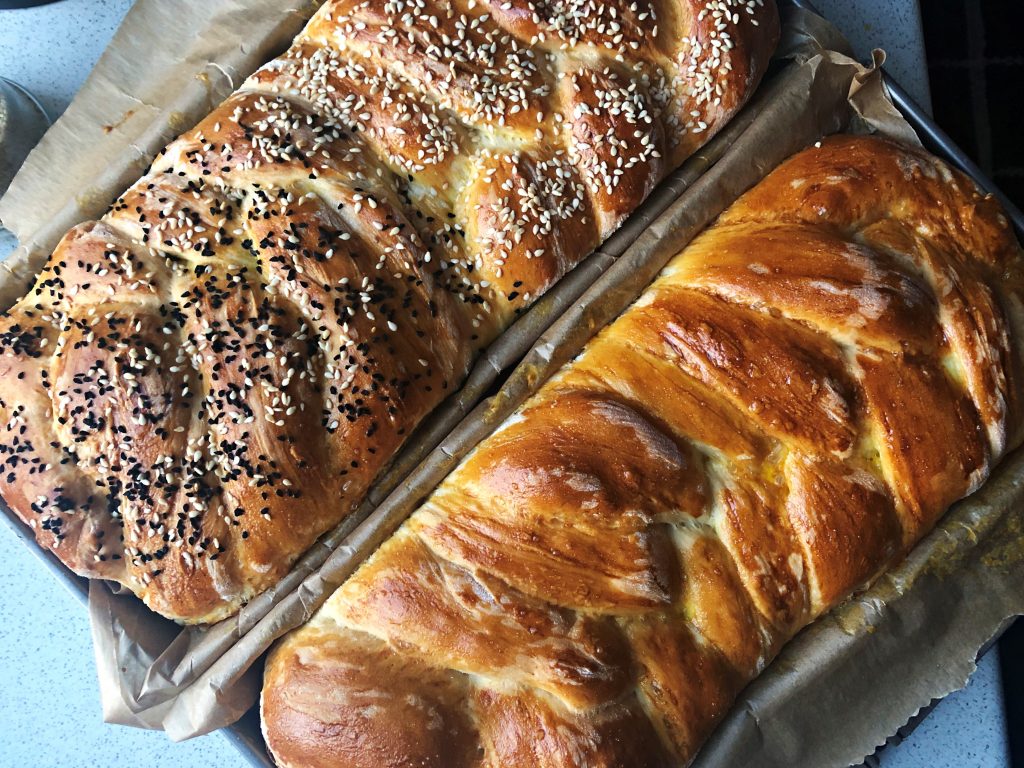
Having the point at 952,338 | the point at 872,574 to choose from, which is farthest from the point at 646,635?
the point at 952,338

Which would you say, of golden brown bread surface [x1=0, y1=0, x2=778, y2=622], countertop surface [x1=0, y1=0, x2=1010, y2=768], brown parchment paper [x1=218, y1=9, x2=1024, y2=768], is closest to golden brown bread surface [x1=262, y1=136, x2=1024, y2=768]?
brown parchment paper [x1=218, y1=9, x2=1024, y2=768]

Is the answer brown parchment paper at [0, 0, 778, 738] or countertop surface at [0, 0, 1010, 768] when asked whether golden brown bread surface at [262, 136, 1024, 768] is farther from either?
countertop surface at [0, 0, 1010, 768]

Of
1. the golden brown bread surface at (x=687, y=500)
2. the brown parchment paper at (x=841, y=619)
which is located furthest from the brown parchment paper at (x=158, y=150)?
the golden brown bread surface at (x=687, y=500)

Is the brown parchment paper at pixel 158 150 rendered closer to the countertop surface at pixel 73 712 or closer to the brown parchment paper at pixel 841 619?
the brown parchment paper at pixel 841 619

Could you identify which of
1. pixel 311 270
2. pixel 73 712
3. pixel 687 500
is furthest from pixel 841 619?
pixel 73 712

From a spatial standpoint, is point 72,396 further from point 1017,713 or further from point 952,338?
point 1017,713
